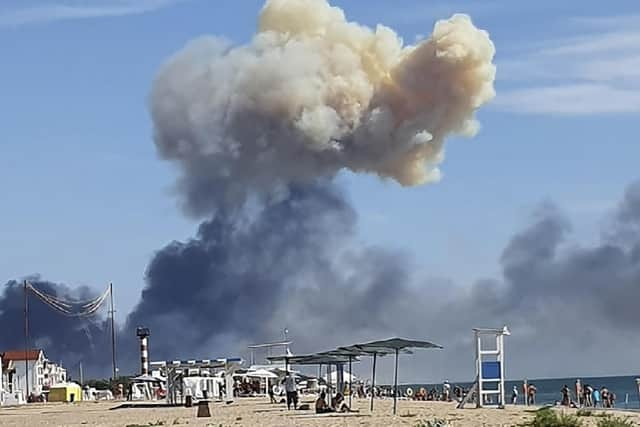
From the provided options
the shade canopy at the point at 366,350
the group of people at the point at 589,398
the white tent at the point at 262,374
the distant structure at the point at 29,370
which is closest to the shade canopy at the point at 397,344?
the shade canopy at the point at 366,350

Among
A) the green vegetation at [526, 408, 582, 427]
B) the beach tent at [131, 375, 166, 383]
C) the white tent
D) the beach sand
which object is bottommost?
the beach sand

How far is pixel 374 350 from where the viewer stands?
149 ft

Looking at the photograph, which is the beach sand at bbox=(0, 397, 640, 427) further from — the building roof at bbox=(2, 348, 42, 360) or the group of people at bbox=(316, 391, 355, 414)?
the building roof at bbox=(2, 348, 42, 360)

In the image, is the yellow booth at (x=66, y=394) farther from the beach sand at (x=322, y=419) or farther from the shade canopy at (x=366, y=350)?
the shade canopy at (x=366, y=350)

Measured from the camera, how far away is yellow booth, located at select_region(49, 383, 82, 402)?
316 ft

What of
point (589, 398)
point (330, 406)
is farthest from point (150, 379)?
point (330, 406)

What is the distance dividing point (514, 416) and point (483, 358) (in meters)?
6.49

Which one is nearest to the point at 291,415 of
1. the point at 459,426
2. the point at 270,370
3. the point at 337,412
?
the point at 337,412

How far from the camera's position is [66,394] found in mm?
96750

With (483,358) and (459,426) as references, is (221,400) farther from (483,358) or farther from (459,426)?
(459,426)

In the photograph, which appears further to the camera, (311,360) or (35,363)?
(35,363)

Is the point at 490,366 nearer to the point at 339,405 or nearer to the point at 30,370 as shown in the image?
the point at 339,405

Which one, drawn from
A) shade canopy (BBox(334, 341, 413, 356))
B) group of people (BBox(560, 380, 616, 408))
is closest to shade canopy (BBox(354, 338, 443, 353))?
shade canopy (BBox(334, 341, 413, 356))

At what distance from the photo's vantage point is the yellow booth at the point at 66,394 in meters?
96.2
